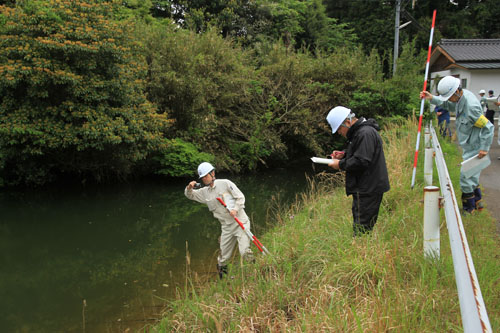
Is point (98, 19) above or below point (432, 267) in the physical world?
above

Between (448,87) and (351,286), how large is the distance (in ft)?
9.91

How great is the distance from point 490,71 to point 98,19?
64.6 feet

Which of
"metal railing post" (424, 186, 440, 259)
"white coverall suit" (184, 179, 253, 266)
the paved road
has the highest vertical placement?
"metal railing post" (424, 186, 440, 259)

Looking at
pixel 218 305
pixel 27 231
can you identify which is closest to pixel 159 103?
pixel 27 231

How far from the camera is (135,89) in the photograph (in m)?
14.4

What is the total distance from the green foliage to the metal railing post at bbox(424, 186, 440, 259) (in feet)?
40.6

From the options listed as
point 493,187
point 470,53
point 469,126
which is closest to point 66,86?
point 469,126

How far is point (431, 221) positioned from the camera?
3229mm

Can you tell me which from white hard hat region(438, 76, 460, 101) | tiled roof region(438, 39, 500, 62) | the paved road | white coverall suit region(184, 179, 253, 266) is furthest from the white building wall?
white coverall suit region(184, 179, 253, 266)

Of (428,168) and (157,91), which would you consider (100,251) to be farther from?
(157,91)

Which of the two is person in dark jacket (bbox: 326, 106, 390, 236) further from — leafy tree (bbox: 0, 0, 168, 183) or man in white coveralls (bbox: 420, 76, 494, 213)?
leafy tree (bbox: 0, 0, 168, 183)

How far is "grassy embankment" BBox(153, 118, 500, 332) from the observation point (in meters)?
3.01

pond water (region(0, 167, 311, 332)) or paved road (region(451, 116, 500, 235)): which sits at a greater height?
paved road (region(451, 116, 500, 235))

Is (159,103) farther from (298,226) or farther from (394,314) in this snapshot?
(394,314)
